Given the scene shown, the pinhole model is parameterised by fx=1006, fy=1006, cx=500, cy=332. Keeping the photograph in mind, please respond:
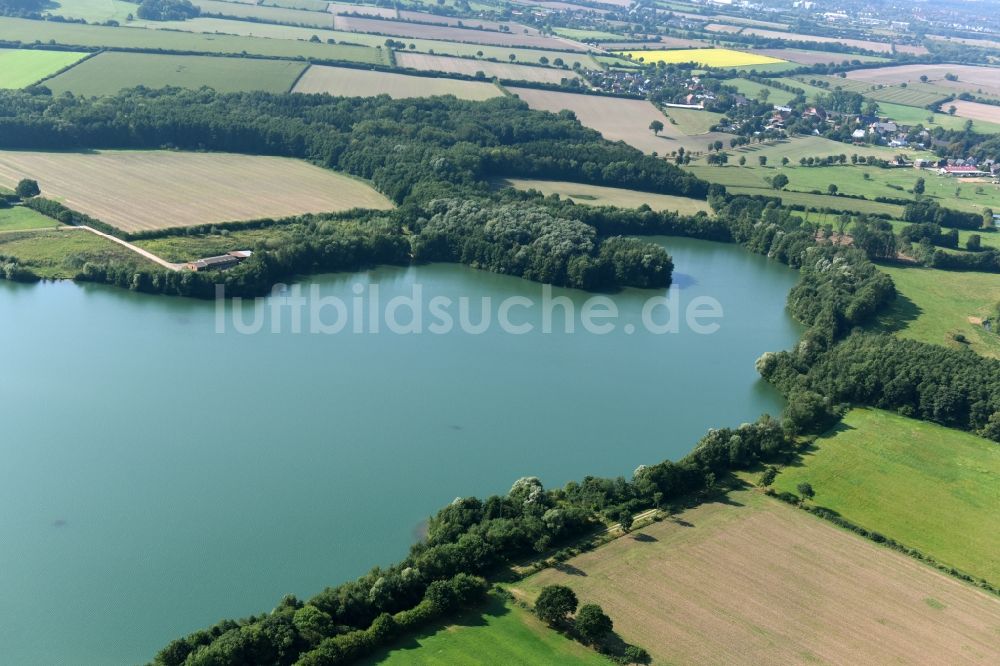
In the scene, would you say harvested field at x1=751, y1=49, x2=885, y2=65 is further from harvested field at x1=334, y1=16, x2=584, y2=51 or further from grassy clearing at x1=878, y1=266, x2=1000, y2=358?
grassy clearing at x1=878, y1=266, x2=1000, y2=358

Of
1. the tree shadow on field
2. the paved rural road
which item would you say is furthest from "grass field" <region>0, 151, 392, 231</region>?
the tree shadow on field

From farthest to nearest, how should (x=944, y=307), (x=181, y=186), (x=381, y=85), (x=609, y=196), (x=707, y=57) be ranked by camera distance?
(x=707, y=57) < (x=381, y=85) < (x=609, y=196) < (x=181, y=186) < (x=944, y=307)

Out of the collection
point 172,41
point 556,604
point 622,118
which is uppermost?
point 172,41

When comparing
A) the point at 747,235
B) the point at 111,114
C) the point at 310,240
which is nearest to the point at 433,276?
the point at 310,240

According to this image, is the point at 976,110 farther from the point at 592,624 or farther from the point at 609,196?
the point at 592,624

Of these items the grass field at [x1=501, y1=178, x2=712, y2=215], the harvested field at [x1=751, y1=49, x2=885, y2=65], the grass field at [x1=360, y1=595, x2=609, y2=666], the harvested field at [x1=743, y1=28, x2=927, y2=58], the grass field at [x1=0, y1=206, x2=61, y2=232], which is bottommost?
the grass field at [x1=360, y1=595, x2=609, y2=666]

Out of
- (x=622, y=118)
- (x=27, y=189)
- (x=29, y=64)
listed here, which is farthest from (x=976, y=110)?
(x=27, y=189)
